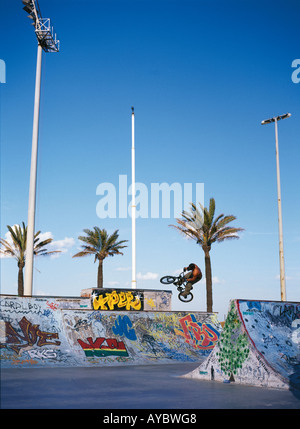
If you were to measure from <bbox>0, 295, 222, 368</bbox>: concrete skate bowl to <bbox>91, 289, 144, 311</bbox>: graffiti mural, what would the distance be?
8747mm

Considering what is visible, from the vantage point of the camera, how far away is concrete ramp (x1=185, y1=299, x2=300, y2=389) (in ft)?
35.1

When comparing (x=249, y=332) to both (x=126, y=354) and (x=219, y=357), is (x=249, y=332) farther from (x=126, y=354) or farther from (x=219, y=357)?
(x=126, y=354)

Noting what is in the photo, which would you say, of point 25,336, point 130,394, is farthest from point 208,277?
point 130,394

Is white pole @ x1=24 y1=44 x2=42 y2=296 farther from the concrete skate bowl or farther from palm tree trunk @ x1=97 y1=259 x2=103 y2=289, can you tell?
palm tree trunk @ x1=97 y1=259 x2=103 y2=289

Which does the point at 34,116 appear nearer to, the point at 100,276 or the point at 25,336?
the point at 25,336

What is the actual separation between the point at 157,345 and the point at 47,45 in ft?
57.0

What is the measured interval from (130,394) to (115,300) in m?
21.3

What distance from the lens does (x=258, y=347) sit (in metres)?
11.1

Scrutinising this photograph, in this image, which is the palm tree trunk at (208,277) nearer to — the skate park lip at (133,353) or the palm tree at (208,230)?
the palm tree at (208,230)

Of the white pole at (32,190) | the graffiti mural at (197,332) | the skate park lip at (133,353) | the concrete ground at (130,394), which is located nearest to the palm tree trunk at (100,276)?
the skate park lip at (133,353)

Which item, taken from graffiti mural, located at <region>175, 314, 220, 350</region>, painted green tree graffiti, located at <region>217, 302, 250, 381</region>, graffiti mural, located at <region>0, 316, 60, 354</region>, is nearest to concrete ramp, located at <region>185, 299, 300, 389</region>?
painted green tree graffiti, located at <region>217, 302, 250, 381</region>
